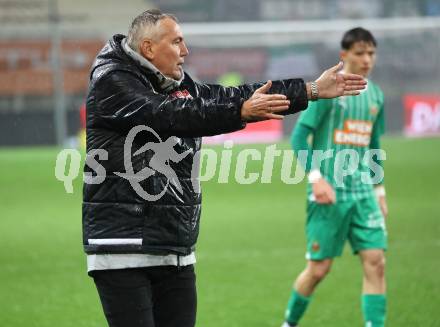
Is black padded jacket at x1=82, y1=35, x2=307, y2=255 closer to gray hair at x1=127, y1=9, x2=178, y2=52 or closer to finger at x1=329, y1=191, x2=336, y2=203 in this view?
gray hair at x1=127, y1=9, x2=178, y2=52

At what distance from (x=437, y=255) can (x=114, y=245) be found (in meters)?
6.40

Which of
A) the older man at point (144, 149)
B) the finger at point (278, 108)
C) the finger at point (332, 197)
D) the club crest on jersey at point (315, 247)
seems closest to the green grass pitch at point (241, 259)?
the club crest on jersey at point (315, 247)

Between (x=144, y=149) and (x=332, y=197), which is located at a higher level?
(x=144, y=149)

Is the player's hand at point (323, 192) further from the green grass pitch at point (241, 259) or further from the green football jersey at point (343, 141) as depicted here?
the green grass pitch at point (241, 259)

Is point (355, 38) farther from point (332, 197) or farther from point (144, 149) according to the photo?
point (144, 149)

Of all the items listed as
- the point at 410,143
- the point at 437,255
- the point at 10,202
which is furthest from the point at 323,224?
the point at 410,143

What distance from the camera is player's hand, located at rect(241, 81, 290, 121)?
370 cm

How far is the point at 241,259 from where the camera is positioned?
9.77m

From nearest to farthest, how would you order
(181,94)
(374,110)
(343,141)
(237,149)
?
(181,94) → (343,141) → (374,110) → (237,149)

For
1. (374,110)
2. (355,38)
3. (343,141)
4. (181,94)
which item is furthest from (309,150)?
(181,94)

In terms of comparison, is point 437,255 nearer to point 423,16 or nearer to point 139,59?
point 139,59

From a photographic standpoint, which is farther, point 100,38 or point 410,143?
point 100,38

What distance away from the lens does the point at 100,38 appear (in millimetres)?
23938

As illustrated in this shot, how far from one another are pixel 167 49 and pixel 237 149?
1688 cm
